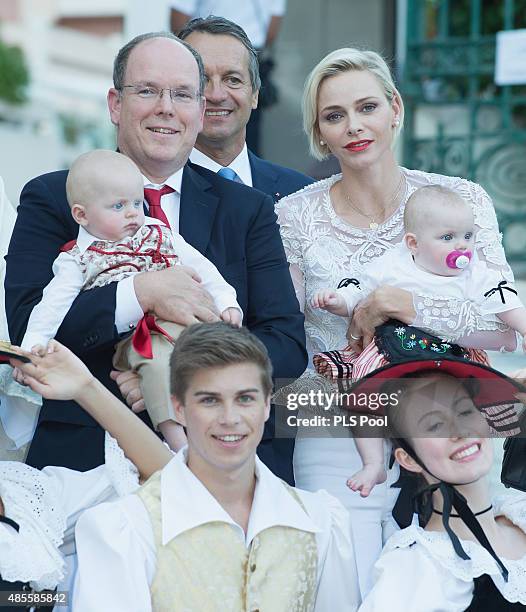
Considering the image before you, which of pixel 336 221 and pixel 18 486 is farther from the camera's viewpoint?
pixel 336 221

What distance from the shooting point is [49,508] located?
8.52ft

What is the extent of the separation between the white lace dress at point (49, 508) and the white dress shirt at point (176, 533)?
8 centimetres

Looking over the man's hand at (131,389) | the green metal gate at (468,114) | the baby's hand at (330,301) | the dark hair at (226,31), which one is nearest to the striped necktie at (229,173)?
the dark hair at (226,31)

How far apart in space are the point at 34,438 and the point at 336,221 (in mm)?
1188

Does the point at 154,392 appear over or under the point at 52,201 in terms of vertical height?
under

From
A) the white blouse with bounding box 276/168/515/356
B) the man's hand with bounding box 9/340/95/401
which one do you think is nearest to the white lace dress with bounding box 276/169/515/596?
the white blouse with bounding box 276/168/515/356

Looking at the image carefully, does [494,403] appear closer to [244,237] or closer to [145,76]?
[244,237]

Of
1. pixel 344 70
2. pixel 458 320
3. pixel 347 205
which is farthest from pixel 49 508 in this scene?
pixel 344 70

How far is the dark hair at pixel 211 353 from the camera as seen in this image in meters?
2.49

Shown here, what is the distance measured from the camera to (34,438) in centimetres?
298

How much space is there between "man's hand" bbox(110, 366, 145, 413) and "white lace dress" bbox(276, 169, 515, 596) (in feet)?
1.88

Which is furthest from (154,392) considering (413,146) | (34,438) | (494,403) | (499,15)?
(499,15)

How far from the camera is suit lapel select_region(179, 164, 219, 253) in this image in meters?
3.19

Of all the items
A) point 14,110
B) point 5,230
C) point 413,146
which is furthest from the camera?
point 14,110
